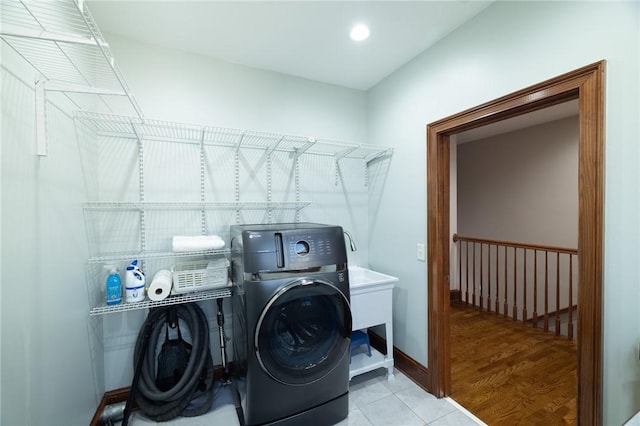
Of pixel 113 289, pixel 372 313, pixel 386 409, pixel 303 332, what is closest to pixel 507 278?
pixel 372 313

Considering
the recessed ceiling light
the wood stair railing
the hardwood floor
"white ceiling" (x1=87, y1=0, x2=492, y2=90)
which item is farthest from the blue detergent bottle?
the wood stair railing

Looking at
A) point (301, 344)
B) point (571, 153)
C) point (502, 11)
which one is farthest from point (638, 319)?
point (571, 153)

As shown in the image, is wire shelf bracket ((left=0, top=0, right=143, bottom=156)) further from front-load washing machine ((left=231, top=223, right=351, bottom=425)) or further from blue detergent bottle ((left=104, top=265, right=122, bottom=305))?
front-load washing machine ((left=231, top=223, right=351, bottom=425))

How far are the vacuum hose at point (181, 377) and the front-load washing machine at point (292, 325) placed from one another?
0.34 metres

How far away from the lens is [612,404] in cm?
113

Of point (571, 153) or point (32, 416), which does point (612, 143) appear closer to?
point (32, 416)

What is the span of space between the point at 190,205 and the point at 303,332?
48.2 inches

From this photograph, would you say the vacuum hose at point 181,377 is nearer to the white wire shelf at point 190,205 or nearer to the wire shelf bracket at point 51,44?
the white wire shelf at point 190,205

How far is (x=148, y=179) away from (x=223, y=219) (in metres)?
0.58

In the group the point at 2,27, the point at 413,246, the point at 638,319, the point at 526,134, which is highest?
the point at 526,134

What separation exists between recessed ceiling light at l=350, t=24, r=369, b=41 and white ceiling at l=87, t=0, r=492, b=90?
4 cm

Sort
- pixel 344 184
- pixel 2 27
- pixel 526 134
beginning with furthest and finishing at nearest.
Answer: pixel 526 134 < pixel 344 184 < pixel 2 27

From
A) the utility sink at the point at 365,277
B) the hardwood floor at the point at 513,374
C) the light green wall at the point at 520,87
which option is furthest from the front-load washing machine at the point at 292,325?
the hardwood floor at the point at 513,374

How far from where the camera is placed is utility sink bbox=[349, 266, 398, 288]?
6.80 ft
